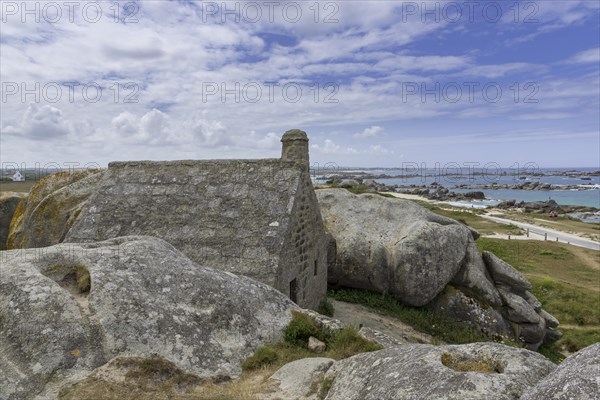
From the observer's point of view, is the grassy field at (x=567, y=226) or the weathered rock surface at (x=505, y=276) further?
the grassy field at (x=567, y=226)

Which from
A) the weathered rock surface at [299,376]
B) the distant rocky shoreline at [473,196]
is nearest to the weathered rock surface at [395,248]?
the weathered rock surface at [299,376]

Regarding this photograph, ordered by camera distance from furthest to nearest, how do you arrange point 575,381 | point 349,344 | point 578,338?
point 578,338 → point 349,344 → point 575,381

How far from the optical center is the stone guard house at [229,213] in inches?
390

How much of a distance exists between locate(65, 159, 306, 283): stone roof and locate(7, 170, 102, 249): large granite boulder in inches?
61.1

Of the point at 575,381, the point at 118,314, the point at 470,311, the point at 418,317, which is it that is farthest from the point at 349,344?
the point at 470,311

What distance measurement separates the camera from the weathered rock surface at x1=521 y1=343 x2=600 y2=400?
2344 mm

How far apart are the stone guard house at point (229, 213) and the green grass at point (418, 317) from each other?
8.61 ft

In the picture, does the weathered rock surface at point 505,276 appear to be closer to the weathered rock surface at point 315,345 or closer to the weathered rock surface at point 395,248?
the weathered rock surface at point 395,248

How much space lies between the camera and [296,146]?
469 inches

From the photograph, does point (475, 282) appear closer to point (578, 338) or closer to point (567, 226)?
point (578, 338)

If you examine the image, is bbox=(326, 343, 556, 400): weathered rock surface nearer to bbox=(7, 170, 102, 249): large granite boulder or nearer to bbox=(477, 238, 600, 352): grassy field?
bbox=(7, 170, 102, 249): large granite boulder

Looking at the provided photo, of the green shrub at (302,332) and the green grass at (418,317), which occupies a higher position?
the green shrub at (302,332)

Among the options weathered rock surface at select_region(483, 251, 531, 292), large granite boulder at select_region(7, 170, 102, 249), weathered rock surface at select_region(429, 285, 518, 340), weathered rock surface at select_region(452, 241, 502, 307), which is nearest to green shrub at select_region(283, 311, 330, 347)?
large granite boulder at select_region(7, 170, 102, 249)

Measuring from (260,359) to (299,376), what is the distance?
875mm
